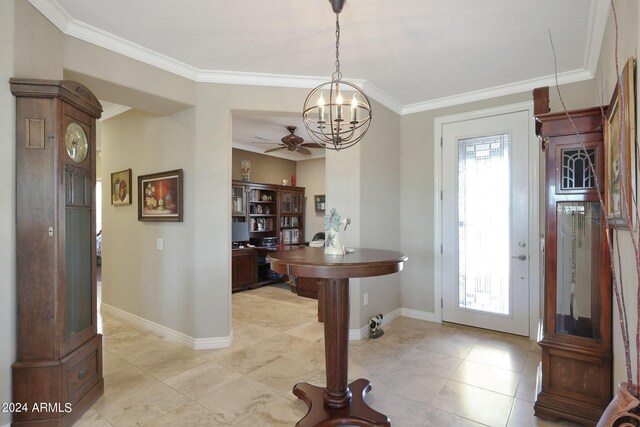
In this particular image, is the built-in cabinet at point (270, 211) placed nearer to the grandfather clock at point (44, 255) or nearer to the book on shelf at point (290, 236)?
the book on shelf at point (290, 236)

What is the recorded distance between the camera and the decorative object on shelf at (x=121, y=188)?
12.9 ft

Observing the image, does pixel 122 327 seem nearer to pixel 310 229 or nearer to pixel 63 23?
pixel 63 23

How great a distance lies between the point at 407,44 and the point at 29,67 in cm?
263

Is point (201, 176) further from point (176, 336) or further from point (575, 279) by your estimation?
point (575, 279)

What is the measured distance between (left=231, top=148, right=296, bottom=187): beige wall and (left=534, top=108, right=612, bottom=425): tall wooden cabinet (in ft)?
17.3

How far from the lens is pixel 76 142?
84.0 inches

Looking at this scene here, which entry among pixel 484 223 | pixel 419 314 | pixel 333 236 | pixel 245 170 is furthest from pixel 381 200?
pixel 245 170

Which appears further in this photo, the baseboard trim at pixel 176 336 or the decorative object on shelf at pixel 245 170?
the decorative object on shelf at pixel 245 170

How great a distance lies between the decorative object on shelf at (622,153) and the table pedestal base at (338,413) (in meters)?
1.63

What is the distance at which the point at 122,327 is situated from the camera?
12.3 ft

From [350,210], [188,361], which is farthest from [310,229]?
[188,361]

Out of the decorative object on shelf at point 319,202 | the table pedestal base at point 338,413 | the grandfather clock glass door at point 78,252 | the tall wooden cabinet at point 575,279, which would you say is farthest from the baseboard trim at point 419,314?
the decorative object on shelf at point 319,202

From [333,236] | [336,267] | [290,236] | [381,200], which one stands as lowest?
[290,236]

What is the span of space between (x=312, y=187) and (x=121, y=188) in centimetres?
410
